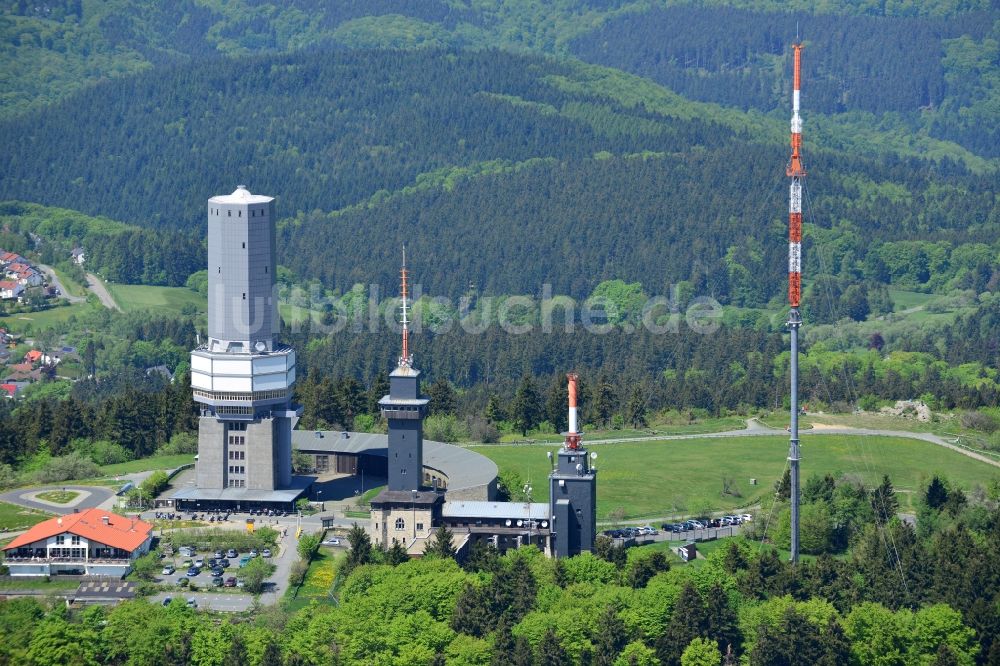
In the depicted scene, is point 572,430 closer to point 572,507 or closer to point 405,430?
point 572,507

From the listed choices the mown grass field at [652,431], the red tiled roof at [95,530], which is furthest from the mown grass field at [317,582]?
the mown grass field at [652,431]

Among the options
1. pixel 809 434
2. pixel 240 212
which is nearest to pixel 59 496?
pixel 240 212

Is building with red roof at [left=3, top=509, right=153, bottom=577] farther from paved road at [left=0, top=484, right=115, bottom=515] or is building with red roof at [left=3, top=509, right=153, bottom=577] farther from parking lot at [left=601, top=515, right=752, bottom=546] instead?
parking lot at [left=601, top=515, right=752, bottom=546]

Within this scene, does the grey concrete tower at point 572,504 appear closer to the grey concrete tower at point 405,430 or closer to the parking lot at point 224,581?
the grey concrete tower at point 405,430

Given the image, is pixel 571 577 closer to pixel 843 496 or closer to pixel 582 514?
pixel 582 514

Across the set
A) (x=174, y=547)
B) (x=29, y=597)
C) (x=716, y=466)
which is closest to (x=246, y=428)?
(x=174, y=547)

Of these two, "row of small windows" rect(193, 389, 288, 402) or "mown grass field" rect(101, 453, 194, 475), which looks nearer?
"row of small windows" rect(193, 389, 288, 402)

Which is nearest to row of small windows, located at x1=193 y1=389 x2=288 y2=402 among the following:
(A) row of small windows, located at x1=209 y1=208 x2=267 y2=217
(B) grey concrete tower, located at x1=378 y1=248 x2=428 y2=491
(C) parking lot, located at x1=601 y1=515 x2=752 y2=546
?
(B) grey concrete tower, located at x1=378 y1=248 x2=428 y2=491
